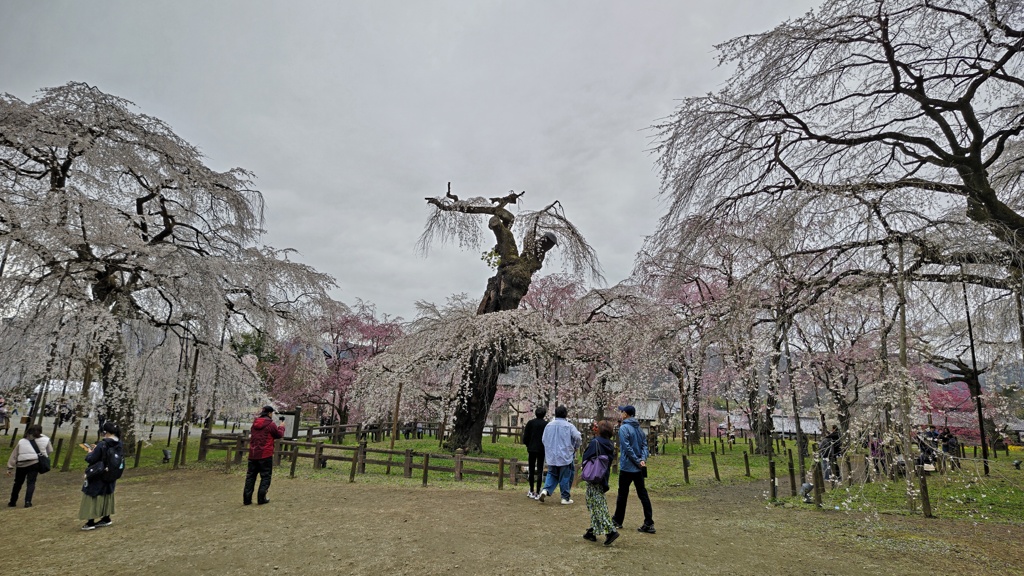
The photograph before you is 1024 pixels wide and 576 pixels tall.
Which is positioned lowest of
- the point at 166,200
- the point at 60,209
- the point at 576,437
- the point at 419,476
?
the point at 419,476

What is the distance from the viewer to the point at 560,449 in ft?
24.2

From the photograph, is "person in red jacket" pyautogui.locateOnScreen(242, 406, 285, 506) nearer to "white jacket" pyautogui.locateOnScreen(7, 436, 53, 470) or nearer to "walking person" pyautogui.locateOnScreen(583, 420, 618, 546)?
"white jacket" pyautogui.locateOnScreen(7, 436, 53, 470)

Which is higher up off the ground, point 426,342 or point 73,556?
point 426,342

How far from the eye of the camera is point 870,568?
462cm

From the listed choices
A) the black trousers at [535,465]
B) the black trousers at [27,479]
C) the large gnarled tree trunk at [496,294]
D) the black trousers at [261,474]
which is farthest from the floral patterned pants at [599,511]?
the black trousers at [27,479]

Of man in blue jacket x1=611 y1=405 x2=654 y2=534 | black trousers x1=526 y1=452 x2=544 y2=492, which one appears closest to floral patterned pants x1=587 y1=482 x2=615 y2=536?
man in blue jacket x1=611 y1=405 x2=654 y2=534

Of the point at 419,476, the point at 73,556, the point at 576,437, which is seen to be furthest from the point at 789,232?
the point at 419,476

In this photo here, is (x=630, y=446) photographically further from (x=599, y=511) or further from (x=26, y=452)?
(x=26, y=452)

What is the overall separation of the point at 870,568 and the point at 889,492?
689 cm

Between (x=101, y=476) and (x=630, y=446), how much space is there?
6570mm

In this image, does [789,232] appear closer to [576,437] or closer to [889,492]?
[576,437]

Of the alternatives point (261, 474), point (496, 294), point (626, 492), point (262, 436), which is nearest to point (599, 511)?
point (626, 492)

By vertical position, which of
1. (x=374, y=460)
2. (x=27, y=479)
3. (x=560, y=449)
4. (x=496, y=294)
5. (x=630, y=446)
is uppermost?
(x=496, y=294)

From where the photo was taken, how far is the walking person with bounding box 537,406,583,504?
24.3 feet
